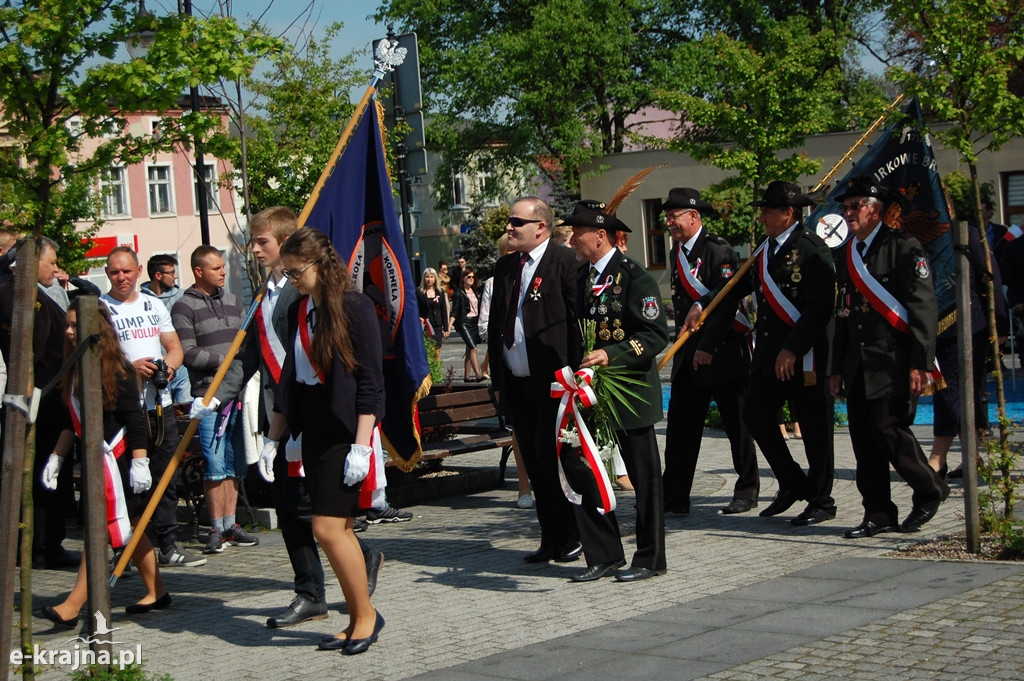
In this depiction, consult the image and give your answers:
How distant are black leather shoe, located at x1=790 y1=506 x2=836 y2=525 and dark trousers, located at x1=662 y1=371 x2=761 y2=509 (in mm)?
657

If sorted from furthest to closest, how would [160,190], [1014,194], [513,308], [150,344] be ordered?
[160,190] → [1014,194] → [150,344] → [513,308]

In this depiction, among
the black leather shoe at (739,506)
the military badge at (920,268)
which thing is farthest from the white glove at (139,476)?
the military badge at (920,268)

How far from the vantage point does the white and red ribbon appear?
23.9 feet

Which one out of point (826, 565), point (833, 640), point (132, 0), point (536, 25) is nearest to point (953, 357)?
point (826, 565)

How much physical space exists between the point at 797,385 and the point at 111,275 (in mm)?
4341

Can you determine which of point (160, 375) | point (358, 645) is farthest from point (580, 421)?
point (160, 375)

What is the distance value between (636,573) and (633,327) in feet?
4.38

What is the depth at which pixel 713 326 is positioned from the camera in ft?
29.8

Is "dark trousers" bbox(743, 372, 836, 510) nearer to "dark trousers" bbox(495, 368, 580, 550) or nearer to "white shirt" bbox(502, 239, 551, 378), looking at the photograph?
"dark trousers" bbox(495, 368, 580, 550)

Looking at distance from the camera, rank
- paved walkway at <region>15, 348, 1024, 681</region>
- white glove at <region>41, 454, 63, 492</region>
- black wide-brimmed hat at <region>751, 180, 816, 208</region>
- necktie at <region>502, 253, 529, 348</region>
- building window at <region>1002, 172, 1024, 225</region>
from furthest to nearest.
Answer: building window at <region>1002, 172, 1024, 225</region>, black wide-brimmed hat at <region>751, 180, 816, 208</region>, necktie at <region>502, 253, 529, 348</region>, white glove at <region>41, 454, 63, 492</region>, paved walkway at <region>15, 348, 1024, 681</region>

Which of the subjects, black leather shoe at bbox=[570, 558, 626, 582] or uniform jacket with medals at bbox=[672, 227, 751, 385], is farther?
uniform jacket with medals at bbox=[672, 227, 751, 385]

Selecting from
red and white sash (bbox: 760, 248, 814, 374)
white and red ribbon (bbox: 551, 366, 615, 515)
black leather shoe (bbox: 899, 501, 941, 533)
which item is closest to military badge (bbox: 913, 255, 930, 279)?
red and white sash (bbox: 760, 248, 814, 374)

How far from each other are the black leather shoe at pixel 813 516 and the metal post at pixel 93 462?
4762mm

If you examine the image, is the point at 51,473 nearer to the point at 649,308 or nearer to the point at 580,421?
the point at 580,421
